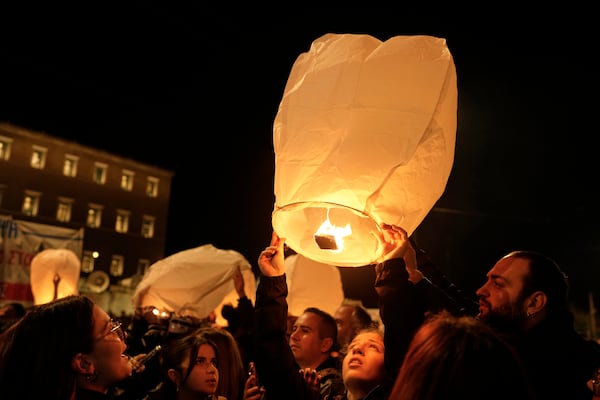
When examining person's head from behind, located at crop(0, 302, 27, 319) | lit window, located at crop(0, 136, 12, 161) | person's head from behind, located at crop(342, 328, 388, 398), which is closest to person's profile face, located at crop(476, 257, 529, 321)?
person's head from behind, located at crop(342, 328, 388, 398)

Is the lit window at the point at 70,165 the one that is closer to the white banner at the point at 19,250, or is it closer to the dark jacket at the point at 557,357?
the white banner at the point at 19,250

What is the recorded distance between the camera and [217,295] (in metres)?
6.47

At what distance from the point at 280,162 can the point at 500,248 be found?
20003 mm

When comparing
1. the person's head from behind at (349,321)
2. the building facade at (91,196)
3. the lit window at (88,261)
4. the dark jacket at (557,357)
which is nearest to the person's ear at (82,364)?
the dark jacket at (557,357)

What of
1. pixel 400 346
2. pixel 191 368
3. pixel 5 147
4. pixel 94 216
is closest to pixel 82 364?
pixel 400 346

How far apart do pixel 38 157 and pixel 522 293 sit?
48.4 meters

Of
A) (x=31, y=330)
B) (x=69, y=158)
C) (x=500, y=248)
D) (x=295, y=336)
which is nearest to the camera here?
(x=31, y=330)

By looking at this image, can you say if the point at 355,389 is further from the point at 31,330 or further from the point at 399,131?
the point at 31,330

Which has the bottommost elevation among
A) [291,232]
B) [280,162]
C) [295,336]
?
[295,336]

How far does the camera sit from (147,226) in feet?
172

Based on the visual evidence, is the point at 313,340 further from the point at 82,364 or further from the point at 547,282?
the point at 82,364

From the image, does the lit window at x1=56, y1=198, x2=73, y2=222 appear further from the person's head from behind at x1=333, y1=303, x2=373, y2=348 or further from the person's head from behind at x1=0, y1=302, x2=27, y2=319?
the person's head from behind at x1=333, y1=303, x2=373, y2=348

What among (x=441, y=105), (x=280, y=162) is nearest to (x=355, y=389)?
(x=280, y=162)

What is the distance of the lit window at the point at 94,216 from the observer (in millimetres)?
48062
